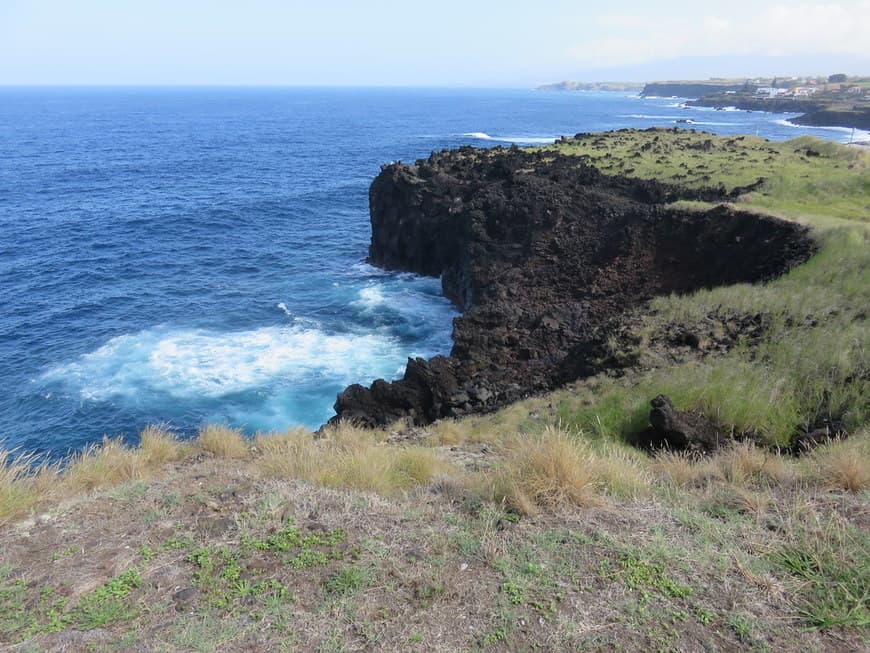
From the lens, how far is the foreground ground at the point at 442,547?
182 inches

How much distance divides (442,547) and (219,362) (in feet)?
71.9

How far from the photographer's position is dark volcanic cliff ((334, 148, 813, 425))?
1756cm

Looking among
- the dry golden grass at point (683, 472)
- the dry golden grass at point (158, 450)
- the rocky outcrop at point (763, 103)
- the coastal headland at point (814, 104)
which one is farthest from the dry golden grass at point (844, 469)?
the rocky outcrop at point (763, 103)

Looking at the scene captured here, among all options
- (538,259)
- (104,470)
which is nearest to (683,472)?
(104,470)

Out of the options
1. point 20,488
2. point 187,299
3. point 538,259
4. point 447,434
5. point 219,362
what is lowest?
point 219,362

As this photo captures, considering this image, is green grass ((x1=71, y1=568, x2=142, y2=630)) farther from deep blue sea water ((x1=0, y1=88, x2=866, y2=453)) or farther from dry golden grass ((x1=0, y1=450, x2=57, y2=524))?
deep blue sea water ((x1=0, y1=88, x2=866, y2=453))

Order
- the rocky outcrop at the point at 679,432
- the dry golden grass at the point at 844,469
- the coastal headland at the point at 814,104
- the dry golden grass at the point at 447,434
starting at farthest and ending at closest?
the coastal headland at the point at 814,104 < the dry golden grass at the point at 447,434 < the rocky outcrop at the point at 679,432 < the dry golden grass at the point at 844,469

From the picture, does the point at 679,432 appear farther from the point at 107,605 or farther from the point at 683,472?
the point at 107,605

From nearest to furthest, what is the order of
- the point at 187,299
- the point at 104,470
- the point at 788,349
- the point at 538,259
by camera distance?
1. the point at 104,470
2. the point at 788,349
3. the point at 538,259
4. the point at 187,299

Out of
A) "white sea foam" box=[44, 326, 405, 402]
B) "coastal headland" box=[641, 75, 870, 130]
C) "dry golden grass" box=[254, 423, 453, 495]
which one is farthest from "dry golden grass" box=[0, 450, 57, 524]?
"coastal headland" box=[641, 75, 870, 130]

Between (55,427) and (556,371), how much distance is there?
18.2 metres

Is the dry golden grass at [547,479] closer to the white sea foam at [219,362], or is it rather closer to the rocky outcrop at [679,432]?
the rocky outcrop at [679,432]

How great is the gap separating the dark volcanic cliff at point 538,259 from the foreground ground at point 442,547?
7340 mm

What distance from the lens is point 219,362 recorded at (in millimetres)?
25359
